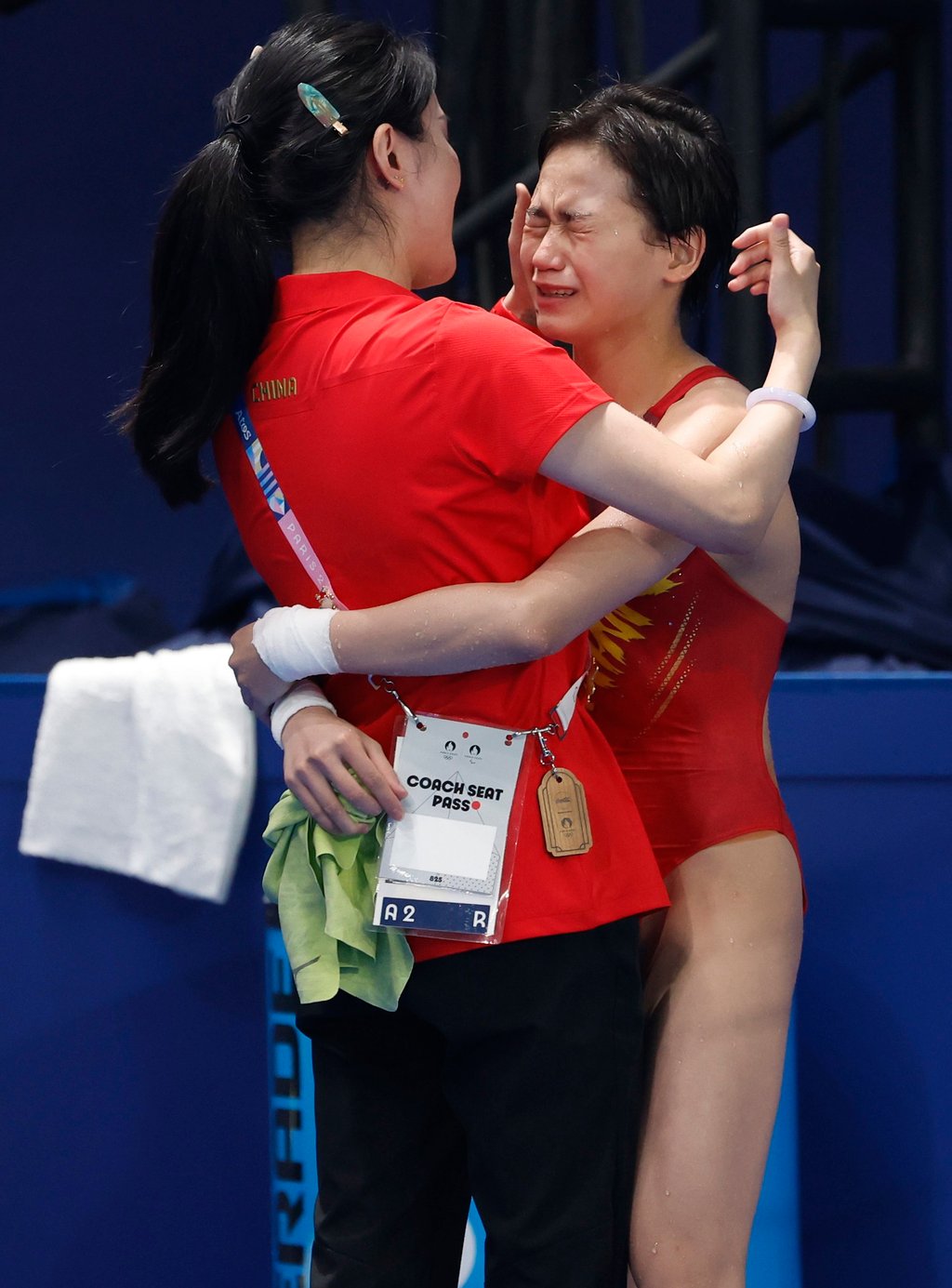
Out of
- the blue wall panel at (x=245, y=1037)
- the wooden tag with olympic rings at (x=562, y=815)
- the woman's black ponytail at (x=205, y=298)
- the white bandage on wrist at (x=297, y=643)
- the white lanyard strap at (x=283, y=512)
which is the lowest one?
the blue wall panel at (x=245, y=1037)

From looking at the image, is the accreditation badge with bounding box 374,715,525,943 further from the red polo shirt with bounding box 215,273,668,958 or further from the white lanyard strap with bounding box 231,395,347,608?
the white lanyard strap with bounding box 231,395,347,608

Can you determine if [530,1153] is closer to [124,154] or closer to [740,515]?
[740,515]

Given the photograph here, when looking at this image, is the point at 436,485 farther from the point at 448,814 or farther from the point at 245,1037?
the point at 245,1037

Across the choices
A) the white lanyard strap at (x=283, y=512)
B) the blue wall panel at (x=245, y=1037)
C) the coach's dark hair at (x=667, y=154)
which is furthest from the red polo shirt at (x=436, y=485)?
the blue wall panel at (x=245, y=1037)

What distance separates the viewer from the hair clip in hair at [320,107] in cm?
131

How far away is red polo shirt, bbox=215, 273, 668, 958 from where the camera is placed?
1.24 metres

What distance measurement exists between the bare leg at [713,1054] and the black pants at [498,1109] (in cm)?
13

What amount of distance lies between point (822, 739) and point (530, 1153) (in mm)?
1000

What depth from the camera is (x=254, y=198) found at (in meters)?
1.35

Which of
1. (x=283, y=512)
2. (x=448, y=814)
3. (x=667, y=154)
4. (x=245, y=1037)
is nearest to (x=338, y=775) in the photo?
(x=448, y=814)

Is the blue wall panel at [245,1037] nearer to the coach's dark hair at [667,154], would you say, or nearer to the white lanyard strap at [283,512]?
the coach's dark hair at [667,154]

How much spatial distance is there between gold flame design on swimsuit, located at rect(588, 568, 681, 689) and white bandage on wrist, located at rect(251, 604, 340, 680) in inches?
13.2

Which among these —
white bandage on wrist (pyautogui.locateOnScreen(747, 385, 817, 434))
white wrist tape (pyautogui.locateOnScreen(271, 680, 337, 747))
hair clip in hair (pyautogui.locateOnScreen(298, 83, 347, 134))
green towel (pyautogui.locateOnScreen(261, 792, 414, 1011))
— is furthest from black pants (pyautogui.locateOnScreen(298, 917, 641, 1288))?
hair clip in hair (pyautogui.locateOnScreen(298, 83, 347, 134))

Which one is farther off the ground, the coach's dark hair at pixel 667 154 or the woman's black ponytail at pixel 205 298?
the coach's dark hair at pixel 667 154
